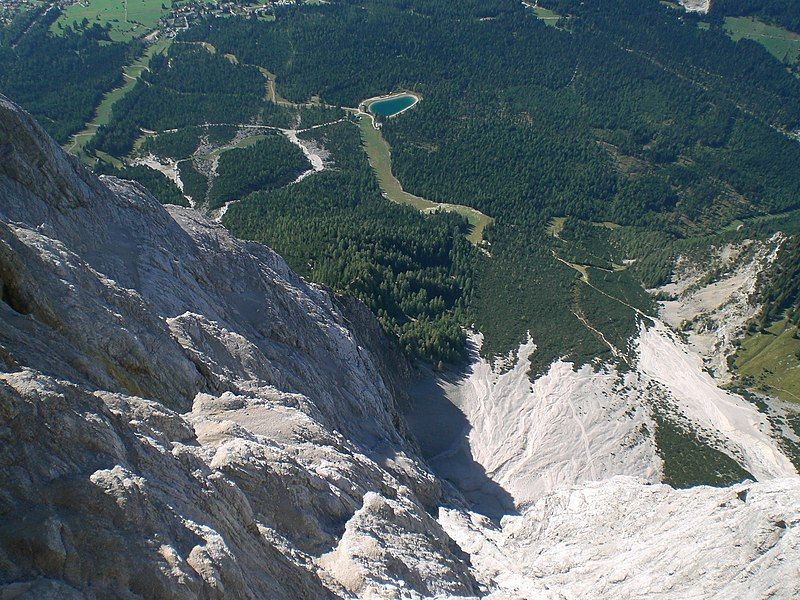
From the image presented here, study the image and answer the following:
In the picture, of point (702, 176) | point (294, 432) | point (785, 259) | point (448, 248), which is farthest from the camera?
point (702, 176)

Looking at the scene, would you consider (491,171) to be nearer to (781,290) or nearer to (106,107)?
(781,290)

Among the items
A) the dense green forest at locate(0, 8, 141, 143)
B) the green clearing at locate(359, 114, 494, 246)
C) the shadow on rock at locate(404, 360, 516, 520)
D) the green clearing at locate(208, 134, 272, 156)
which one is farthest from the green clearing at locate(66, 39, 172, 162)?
the shadow on rock at locate(404, 360, 516, 520)

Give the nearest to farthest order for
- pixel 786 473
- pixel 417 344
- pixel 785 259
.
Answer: pixel 786 473
pixel 417 344
pixel 785 259

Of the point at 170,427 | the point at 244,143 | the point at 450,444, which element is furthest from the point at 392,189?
the point at 170,427

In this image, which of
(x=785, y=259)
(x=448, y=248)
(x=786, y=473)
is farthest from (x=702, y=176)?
(x=786, y=473)

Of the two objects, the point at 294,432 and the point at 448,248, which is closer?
the point at 294,432

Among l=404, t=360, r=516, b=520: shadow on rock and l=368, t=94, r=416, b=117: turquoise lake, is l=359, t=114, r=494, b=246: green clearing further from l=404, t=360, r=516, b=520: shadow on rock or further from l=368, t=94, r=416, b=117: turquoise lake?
l=404, t=360, r=516, b=520: shadow on rock

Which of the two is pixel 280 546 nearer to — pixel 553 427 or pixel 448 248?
pixel 553 427
